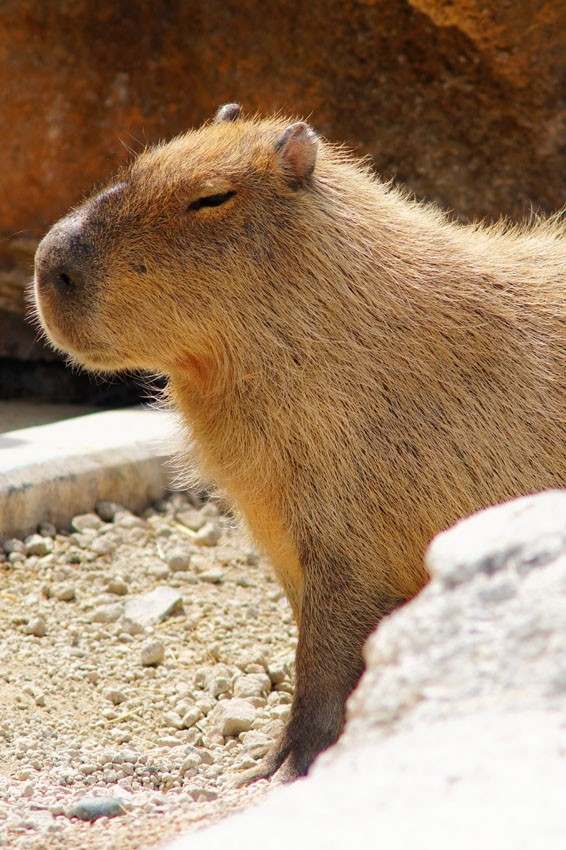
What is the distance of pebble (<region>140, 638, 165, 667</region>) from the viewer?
4.12 metres

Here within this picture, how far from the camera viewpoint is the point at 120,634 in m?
4.32

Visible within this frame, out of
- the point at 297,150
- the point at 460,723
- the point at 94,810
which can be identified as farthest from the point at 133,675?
the point at 460,723

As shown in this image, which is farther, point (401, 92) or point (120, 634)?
point (401, 92)

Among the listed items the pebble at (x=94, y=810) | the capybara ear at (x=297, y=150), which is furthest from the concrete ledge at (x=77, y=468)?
the pebble at (x=94, y=810)

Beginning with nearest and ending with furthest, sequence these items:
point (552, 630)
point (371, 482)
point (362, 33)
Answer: point (552, 630)
point (371, 482)
point (362, 33)

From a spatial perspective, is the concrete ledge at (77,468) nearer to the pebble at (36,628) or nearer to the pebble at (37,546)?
the pebble at (37,546)

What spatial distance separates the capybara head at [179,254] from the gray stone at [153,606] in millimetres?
1315

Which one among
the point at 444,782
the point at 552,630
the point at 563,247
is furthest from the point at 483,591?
the point at 563,247

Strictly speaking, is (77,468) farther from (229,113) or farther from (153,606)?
(229,113)

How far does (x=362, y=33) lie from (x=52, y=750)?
3890 mm

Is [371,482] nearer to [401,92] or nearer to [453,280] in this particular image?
[453,280]

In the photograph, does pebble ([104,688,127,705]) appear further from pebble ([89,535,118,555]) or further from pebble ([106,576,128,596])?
pebble ([89,535,118,555])

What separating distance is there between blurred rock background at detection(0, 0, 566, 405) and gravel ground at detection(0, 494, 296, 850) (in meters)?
1.15

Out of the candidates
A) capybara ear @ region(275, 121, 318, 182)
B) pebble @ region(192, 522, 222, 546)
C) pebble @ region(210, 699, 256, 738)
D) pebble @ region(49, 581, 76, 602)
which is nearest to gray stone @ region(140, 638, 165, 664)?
pebble @ region(210, 699, 256, 738)
